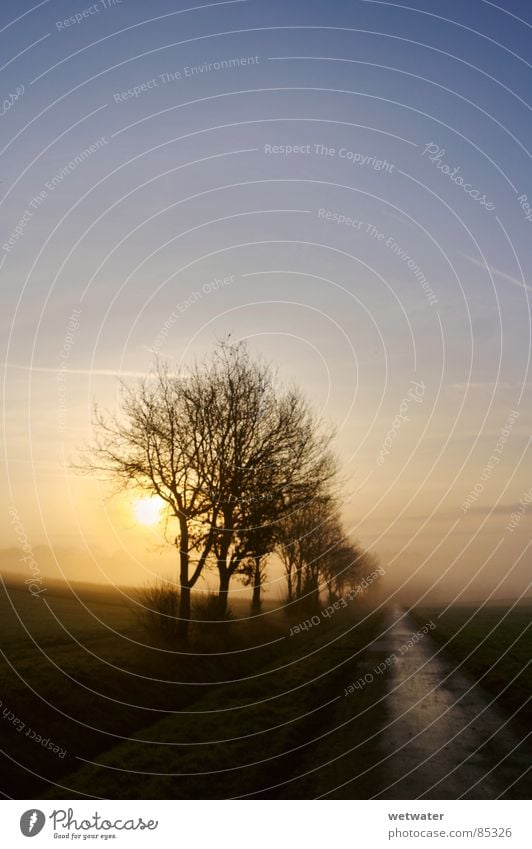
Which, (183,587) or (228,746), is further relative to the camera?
(183,587)

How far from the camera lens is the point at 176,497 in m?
36.9

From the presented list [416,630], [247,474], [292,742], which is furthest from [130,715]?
[416,630]

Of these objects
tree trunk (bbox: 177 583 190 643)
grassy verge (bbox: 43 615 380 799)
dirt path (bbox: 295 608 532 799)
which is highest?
tree trunk (bbox: 177 583 190 643)

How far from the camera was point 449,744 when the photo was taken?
17.9m

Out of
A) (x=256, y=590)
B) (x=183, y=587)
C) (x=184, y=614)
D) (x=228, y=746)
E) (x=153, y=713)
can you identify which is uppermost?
(x=183, y=587)

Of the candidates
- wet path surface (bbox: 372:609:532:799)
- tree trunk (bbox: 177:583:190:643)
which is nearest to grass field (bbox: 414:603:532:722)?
wet path surface (bbox: 372:609:532:799)

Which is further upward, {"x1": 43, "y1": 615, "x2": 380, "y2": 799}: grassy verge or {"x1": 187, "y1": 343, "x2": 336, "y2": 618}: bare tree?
{"x1": 187, "y1": 343, "x2": 336, "y2": 618}: bare tree

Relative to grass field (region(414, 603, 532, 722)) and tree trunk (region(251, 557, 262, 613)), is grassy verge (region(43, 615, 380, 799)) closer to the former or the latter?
grass field (region(414, 603, 532, 722))

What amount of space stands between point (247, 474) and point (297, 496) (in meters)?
5.14

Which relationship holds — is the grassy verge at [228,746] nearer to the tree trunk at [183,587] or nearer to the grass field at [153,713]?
the grass field at [153,713]

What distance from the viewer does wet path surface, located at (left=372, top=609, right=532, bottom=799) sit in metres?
14.4

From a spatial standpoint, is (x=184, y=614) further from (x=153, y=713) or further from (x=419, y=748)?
(x=419, y=748)

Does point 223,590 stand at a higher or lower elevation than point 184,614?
higher

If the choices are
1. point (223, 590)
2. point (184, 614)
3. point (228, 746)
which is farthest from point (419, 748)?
point (223, 590)
